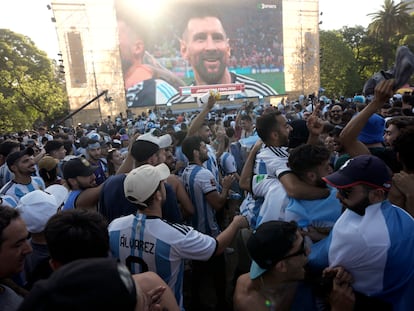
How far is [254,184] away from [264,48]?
32816mm

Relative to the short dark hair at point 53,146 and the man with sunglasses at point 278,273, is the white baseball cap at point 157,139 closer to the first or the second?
the man with sunglasses at point 278,273

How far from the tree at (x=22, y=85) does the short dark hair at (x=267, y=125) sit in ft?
90.2

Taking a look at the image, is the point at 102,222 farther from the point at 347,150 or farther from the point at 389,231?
the point at 347,150

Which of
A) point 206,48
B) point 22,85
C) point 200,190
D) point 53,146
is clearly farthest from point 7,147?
point 206,48

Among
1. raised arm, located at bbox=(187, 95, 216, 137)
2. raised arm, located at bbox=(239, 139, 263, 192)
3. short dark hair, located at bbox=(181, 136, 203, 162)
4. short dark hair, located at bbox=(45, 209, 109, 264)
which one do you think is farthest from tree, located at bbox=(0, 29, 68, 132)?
short dark hair, located at bbox=(45, 209, 109, 264)

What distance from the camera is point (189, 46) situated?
29.6 metres

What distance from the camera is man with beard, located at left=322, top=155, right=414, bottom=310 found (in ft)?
5.04

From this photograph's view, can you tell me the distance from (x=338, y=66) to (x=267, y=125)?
3956 cm

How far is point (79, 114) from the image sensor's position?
28.5 meters

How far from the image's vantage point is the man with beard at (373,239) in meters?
1.54

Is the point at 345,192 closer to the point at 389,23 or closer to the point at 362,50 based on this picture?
the point at 389,23

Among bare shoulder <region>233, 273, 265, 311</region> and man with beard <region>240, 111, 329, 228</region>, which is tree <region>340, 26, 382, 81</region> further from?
bare shoulder <region>233, 273, 265, 311</region>

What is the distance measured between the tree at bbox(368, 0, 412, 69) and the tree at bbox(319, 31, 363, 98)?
10.7 feet

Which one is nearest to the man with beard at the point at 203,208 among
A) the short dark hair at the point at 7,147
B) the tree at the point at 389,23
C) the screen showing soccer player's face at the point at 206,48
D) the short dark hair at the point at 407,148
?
the short dark hair at the point at 407,148
